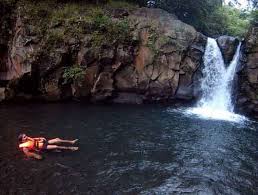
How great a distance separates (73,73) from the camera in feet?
68.0

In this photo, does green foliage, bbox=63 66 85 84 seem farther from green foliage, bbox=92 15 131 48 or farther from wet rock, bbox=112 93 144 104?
wet rock, bbox=112 93 144 104

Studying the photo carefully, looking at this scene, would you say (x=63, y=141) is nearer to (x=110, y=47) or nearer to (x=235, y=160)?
(x=235, y=160)

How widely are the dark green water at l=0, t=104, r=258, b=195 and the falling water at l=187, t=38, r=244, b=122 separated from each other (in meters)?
3.55

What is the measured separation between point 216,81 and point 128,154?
39.2 ft

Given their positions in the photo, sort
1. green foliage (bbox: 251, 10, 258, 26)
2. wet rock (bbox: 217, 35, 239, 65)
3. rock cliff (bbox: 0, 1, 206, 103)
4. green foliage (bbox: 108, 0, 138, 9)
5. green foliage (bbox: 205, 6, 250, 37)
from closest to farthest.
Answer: rock cliff (bbox: 0, 1, 206, 103) < wet rock (bbox: 217, 35, 239, 65) < green foliage (bbox: 108, 0, 138, 9) < green foliage (bbox: 251, 10, 258, 26) < green foliage (bbox: 205, 6, 250, 37)

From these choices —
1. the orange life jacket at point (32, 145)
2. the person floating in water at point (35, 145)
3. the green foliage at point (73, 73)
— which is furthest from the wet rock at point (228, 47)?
the orange life jacket at point (32, 145)

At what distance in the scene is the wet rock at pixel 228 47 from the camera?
23656mm

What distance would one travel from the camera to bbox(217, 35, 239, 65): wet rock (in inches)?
931

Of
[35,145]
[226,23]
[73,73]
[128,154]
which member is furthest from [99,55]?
[226,23]

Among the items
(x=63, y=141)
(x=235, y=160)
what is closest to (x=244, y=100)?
(x=235, y=160)

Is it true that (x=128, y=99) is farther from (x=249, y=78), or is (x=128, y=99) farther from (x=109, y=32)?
(x=249, y=78)

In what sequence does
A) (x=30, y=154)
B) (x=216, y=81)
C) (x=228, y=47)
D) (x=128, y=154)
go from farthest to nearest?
(x=216, y=81)
(x=228, y=47)
(x=128, y=154)
(x=30, y=154)

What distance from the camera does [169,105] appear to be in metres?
23.0

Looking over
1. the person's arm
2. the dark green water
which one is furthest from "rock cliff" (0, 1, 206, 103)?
the person's arm
